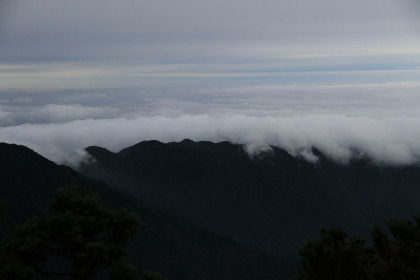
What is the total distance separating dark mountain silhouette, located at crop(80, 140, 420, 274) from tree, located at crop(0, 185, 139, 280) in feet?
309

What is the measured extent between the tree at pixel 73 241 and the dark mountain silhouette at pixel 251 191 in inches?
3712

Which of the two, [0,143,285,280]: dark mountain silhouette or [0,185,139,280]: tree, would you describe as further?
[0,143,285,280]: dark mountain silhouette

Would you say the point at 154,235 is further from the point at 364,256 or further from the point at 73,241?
the point at 364,256

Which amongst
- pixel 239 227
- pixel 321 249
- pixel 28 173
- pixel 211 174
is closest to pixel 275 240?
pixel 239 227

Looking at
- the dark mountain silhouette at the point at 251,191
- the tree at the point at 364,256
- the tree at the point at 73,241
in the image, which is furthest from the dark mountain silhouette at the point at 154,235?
the tree at the point at 364,256

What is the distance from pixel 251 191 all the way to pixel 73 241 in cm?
12551

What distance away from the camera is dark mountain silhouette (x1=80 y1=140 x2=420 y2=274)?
132m

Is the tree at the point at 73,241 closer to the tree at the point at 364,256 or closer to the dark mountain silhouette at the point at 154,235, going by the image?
the tree at the point at 364,256

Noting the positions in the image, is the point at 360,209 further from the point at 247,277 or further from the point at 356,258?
the point at 356,258

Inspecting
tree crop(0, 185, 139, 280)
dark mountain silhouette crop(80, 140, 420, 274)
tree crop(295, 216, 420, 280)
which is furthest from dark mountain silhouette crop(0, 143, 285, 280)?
tree crop(295, 216, 420, 280)

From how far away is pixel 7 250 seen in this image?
24281mm

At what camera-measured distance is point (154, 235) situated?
91750mm

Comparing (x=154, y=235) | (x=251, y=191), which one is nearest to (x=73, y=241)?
(x=154, y=235)

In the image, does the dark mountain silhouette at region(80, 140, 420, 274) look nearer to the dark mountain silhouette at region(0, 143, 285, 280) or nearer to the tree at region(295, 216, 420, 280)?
the dark mountain silhouette at region(0, 143, 285, 280)
